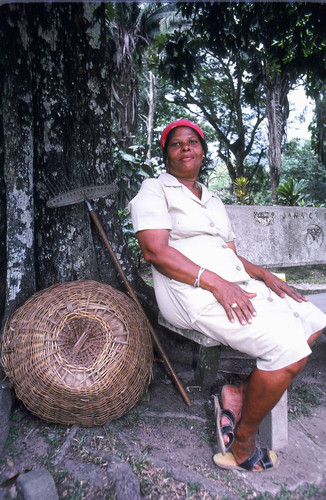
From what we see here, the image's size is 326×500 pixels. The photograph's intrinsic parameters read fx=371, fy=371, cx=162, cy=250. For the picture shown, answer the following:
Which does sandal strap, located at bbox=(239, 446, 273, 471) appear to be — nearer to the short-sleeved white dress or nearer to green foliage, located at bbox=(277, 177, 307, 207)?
the short-sleeved white dress

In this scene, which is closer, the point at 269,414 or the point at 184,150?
the point at 269,414

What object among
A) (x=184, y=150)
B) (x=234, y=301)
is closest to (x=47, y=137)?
(x=184, y=150)

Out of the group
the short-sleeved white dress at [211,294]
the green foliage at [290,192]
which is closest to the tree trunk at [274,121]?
the green foliage at [290,192]

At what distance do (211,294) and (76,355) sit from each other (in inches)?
31.0

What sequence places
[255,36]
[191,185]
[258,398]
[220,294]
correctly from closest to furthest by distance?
1. [258,398]
2. [220,294]
3. [191,185]
4. [255,36]

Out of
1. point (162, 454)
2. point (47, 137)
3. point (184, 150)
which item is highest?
point (47, 137)

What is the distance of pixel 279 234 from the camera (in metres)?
6.55

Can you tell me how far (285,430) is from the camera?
6.48ft

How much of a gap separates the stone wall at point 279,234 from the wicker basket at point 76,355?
4304mm

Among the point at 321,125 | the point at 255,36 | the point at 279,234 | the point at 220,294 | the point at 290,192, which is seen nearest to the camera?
the point at 220,294

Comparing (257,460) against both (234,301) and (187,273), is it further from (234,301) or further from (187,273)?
(187,273)

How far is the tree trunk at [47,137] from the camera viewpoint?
7.82ft

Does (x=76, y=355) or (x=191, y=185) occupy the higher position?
(x=191, y=185)

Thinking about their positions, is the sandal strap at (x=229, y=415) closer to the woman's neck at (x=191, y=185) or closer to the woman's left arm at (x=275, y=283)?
the woman's left arm at (x=275, y=283)
